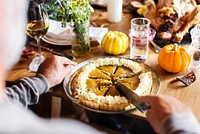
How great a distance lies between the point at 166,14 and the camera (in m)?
1.66

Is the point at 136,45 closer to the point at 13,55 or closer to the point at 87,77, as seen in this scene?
the point at 87,77

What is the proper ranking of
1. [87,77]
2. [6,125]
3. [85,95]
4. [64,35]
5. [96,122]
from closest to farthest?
1. [6,125]
2. [85,95]
3. [87,77]
4. [64,35]
5. [96,122]

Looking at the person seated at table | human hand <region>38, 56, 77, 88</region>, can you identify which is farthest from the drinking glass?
the person seated at table

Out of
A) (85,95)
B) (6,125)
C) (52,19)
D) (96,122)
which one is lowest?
(96,122)

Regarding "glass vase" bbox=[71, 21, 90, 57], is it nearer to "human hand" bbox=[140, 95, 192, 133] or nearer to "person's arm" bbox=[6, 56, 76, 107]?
"person's arm" bbox=[6, 56, 76, 107]

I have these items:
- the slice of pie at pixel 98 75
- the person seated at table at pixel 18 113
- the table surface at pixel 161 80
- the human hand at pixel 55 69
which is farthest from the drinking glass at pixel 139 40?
the person seated at table at pixel 18 113

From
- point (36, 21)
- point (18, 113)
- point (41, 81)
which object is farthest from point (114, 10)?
point (18, 113)

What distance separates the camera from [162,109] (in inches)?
40.3

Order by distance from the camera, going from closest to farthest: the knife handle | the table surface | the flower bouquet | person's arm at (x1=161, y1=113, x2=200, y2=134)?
person's arm at (x1=161, y1=113, x2=200, y2=134), the knife handle, the table surface, the flower bouquet

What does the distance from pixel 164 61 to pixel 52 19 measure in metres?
0.61

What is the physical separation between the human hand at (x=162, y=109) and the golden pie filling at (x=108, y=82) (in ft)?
0.57

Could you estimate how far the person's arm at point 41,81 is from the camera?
1.25 metres

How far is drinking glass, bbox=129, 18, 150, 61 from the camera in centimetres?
153

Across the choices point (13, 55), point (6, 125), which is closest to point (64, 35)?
point (13, 55)
